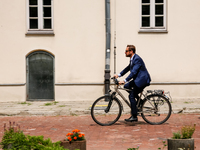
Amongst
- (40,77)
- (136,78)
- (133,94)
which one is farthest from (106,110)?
(40,77)

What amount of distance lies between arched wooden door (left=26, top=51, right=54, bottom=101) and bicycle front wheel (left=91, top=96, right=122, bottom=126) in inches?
207

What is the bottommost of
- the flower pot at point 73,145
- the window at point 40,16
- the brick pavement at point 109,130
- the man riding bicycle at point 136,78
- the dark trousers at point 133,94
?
the brick pavement at point 109,130

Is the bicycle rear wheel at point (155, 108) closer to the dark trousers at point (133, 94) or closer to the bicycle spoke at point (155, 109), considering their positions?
the bicycle spoke at point (155, 109)

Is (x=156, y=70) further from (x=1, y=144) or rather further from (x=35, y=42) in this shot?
(x=1, y=144)

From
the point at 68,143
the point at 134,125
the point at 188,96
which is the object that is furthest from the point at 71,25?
the point at 68,143

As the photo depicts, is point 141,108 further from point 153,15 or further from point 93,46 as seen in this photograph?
point 153,15

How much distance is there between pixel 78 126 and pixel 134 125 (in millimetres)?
1284

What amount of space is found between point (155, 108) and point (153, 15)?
5.69 meters

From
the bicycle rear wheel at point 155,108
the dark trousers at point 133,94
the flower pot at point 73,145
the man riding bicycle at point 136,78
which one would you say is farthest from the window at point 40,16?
the flower pot at point 73,145

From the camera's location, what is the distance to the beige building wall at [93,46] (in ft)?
42.4

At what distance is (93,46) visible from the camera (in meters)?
13.0

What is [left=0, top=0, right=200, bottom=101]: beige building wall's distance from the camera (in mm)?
12938

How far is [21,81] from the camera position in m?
13.0

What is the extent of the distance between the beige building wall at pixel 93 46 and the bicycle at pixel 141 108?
4762 millimetres
